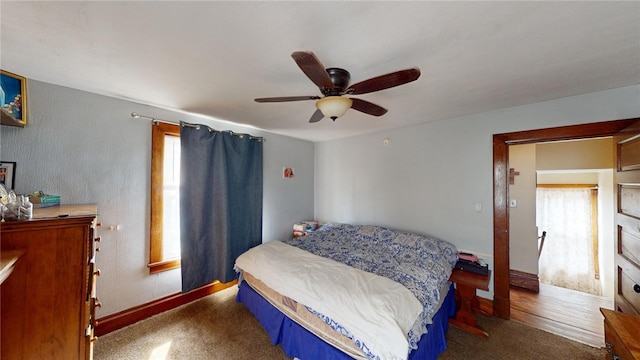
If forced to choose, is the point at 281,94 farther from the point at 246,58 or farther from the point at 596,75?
the point at 596,75

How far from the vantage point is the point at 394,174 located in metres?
3.23

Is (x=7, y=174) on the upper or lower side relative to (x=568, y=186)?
upper

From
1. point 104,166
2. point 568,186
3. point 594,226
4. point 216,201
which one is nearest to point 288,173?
→ point 216,201

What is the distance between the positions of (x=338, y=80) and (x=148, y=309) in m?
2.95

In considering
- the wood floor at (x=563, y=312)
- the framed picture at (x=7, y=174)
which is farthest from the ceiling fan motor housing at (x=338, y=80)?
the wood floor at (x=563, y=312)

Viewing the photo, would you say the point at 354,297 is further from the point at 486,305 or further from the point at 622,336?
the point at 486,305

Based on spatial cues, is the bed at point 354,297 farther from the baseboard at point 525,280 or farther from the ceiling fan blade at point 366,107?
the baseboard at point 525,280

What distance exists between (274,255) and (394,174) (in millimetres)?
2048

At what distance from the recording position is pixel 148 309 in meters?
2.31

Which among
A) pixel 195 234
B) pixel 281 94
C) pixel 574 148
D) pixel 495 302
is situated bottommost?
pixel 495 302

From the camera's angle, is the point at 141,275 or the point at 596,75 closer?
the point at 596,75

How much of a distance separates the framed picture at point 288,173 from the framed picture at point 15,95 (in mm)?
2636

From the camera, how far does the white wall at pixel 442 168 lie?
210cm

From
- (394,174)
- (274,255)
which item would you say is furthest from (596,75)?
(274,255)
